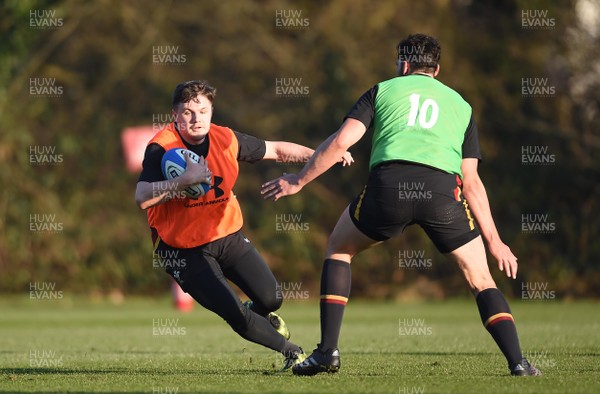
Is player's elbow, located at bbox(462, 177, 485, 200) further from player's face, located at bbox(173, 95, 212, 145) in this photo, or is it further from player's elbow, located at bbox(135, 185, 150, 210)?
player's elbow, located at bbox(135, 185, 150, 210)

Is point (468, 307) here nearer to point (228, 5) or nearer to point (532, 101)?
point (532, 101)

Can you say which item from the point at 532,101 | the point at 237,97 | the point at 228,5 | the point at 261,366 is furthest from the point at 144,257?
the point at 261,366

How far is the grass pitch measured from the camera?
6133 mm

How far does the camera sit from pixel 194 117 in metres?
6.80

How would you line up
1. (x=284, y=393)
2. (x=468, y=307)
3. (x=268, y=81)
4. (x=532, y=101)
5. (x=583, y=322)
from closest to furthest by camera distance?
(x=284, y=393) → (x=583, y=322) → (x=468, y=307) → (x=532, y=101) → (x=268, y=81)

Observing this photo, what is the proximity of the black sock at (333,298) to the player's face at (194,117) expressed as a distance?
1.21m

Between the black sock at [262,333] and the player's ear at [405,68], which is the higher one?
the player's ear at [405,68]

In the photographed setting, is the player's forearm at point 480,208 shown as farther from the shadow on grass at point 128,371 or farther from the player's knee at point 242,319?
the shadow on grass at point 128,371

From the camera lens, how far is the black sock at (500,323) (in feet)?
20.7

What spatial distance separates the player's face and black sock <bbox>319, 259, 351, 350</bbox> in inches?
47.7

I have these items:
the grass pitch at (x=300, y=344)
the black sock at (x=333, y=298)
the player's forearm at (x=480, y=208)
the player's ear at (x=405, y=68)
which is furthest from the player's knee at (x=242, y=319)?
the player's ear at (x=405, y=68)

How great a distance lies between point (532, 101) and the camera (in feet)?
65.9

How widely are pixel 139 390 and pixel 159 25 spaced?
1732cm

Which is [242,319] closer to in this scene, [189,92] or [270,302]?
[270,302]
